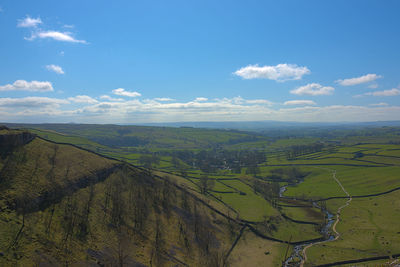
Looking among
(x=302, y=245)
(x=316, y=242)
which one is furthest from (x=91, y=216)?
(x=316, y=242)

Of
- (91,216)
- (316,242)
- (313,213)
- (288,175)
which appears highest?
(91,216)

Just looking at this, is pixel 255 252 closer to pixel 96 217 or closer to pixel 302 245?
pixel 302 245

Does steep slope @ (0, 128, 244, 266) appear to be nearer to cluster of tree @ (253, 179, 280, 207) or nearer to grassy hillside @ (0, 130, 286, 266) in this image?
grassy hillside @ (0, 130, 286, 266)

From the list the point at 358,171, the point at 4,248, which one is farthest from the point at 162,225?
the point at 358,171

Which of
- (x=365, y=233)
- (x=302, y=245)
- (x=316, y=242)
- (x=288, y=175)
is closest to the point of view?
(x=302, y=245)

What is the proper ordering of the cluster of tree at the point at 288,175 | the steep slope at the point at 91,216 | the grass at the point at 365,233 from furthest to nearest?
the cluster of tree at the point at 288,175 < the grass at the point at 365,233 < the steep slope at the point at 91,216

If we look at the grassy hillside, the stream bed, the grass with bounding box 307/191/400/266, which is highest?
the grassy hillside

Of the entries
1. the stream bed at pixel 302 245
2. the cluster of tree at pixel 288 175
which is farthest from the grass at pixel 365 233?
the cluster of tree at pixel 288 175

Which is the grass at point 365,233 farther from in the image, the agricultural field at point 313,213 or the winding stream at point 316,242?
the winding stream at point 316,242

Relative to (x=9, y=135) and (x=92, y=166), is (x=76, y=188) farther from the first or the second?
(x=9, y=135)

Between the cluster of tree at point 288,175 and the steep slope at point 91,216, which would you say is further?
the cluster of tree at point 288,175

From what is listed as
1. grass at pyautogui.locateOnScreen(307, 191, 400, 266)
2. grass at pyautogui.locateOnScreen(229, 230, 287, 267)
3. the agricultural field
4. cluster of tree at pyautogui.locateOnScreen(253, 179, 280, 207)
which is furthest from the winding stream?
cluster of tree at pyautogui.locateOnScreen(253, 179, 280, 207)
